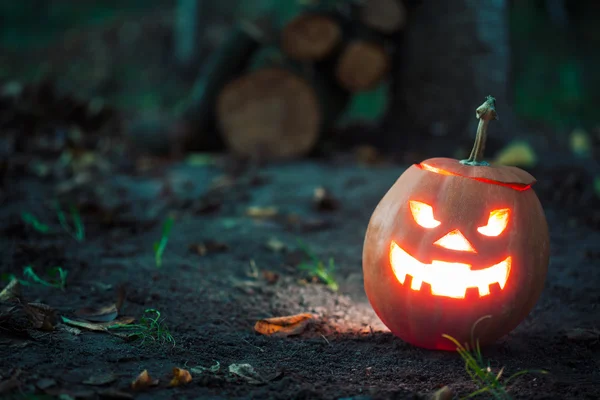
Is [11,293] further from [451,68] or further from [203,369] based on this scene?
[451,68]

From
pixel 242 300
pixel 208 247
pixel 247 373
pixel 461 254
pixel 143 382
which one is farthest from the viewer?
pixel 208 247

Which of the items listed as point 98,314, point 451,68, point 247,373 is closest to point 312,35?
point 451,68

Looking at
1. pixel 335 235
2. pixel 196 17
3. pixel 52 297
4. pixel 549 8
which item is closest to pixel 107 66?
pixel 196 17

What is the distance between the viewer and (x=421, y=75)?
6.05m

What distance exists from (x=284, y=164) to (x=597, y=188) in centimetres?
259

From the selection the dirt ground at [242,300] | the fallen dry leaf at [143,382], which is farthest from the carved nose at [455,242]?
the fallen dry leaf at [143,382]

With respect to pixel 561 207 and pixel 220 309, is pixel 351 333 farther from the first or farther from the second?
pixel 561 207

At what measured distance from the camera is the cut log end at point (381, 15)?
5.77 m

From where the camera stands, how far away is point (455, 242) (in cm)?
212

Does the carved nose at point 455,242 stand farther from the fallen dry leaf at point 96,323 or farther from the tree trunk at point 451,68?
the tree trunk at point 451,68

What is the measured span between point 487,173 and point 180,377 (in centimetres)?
123

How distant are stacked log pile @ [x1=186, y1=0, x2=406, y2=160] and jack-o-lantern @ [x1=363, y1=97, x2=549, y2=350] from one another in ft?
12.2

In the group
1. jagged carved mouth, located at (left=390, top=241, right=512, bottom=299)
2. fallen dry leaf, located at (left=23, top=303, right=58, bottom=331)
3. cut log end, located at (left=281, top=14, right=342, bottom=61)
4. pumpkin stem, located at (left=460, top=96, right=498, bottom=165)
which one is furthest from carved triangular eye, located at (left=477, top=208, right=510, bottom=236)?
cut log end, located at (left=281, top=14, right=342, bottom=61)

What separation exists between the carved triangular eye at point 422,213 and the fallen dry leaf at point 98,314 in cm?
120
